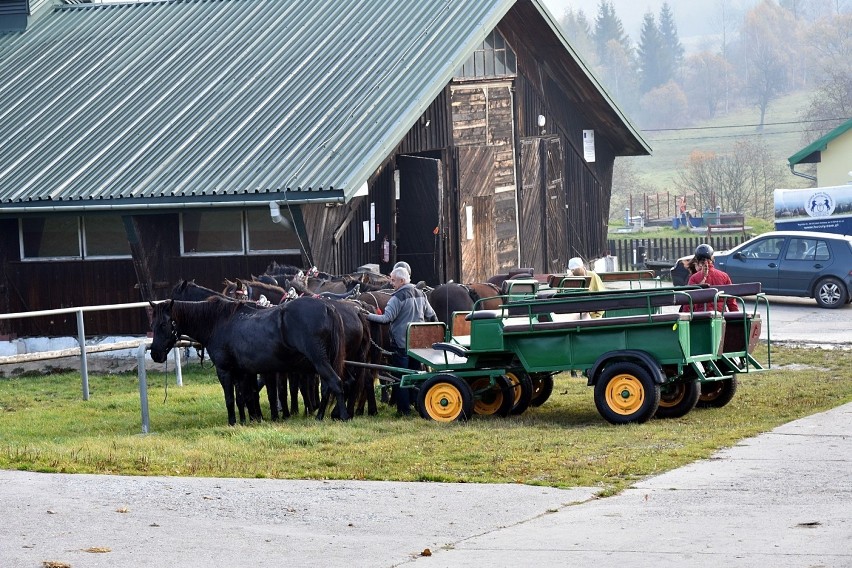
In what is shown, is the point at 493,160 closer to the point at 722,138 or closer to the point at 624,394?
the point at 624,394

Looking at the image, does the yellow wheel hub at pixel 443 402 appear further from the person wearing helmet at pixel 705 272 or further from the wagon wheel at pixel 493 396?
the person wearing helmet at pixel 705 272

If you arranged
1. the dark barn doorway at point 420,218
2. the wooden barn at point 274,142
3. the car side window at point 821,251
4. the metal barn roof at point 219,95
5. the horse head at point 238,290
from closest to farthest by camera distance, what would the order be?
the horse head at point 238,290 → the metal barn roof at point 219,95 → the wooden barn at point 274,142 → the dark barn doorway at point 420,218 → the car side window at point 821,251

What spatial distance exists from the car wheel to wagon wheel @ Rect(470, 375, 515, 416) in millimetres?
14439

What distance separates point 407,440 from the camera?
514 inches

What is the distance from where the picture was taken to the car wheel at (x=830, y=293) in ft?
90.1

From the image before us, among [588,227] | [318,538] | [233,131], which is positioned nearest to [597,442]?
[318,538]

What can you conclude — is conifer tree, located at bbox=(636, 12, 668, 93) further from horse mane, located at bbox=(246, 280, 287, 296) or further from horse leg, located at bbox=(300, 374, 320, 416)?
horse leg, located at bbox=(300, 374, 320, 416)

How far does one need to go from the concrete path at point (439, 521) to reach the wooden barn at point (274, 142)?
10.3 meters

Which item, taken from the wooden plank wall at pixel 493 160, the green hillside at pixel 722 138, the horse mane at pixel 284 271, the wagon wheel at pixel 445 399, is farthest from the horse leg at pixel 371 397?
the green hillside at pixel 722 138

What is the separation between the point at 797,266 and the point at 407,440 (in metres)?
16.9

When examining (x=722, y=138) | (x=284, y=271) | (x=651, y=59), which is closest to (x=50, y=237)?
(x=284, y=271)

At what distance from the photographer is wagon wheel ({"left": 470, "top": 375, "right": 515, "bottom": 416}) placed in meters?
14.8

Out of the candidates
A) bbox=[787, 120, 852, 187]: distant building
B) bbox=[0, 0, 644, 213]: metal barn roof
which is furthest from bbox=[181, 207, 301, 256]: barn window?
bbox=[787, 120, 852, 187]: distant building

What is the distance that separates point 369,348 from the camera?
15.7 m
